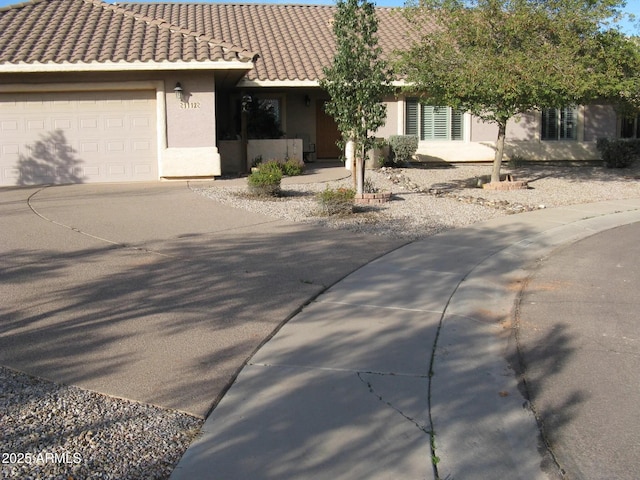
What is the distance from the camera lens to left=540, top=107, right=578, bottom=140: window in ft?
86.1

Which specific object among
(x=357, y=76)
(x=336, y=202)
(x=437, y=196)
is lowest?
(x=437, y=196)

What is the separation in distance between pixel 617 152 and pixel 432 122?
6.18 meters

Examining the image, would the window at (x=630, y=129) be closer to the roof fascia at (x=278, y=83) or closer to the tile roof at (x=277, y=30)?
the tile roof at (x=277, y=30)

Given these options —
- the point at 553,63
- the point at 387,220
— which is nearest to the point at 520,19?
the point at 553,63

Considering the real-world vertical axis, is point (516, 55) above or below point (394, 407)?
above

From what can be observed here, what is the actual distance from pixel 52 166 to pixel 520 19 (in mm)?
11872

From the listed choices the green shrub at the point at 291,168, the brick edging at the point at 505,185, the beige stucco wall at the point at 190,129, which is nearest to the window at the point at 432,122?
the green shrub at the point at 291,168

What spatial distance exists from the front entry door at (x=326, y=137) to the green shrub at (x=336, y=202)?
12019 millimetres

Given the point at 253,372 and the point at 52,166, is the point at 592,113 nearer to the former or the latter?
the point at 52,166

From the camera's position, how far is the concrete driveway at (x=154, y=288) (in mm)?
5777

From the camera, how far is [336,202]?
13344 millimetres

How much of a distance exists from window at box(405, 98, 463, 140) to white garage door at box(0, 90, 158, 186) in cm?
942

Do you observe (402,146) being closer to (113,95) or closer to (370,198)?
(370,198)

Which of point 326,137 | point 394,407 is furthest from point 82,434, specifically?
point 326,137
